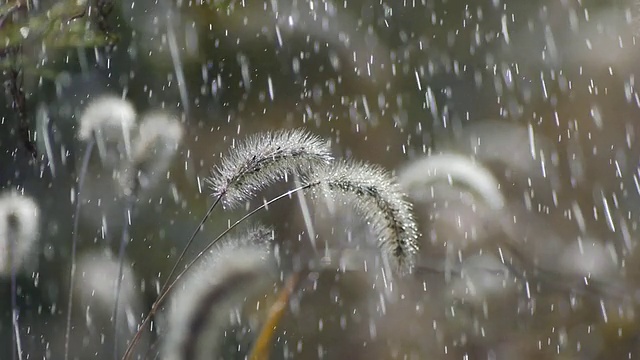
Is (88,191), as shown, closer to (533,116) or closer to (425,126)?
(425,126)

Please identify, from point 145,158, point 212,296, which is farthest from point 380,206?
point 145,158

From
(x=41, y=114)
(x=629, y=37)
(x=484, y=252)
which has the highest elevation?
(x=629, y=37)

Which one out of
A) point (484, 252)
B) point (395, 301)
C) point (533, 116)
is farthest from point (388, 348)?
point (533, 116)

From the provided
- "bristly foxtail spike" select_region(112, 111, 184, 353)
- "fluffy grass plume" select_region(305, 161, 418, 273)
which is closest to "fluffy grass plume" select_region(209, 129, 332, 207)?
"fluffy grass plume" select_region(305, 161, 418, 273)

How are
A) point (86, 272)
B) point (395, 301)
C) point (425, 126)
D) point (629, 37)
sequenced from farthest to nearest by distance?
point (425, 126)
point (629, 37)
point (395, 301)
point (86, 272)

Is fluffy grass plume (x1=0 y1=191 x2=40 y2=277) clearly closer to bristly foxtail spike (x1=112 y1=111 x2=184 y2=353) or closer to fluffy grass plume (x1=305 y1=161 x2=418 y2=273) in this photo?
bristly foxtail spike (x1=112 y1=111 x2=184 y2=353)

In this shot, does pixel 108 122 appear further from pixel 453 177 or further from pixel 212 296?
pixel 453 177

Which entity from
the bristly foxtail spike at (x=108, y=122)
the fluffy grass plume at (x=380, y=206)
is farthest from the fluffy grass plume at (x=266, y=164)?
the bristly foxtail spike at (x=108, y=122)

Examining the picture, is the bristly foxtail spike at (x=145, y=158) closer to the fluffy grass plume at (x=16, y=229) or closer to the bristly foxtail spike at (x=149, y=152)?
the bristly foxtail spike at (x=149, y=152)
